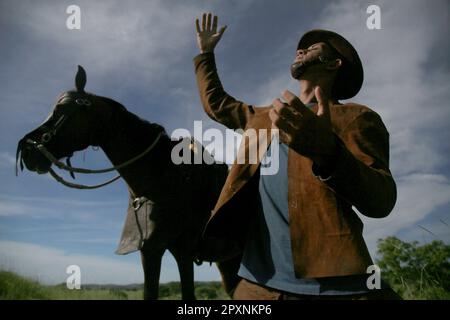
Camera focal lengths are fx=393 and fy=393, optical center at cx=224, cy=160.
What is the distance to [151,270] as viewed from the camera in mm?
3723

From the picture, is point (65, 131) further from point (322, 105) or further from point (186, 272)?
point (322, 105)

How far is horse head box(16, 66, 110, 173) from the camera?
379 centimetres

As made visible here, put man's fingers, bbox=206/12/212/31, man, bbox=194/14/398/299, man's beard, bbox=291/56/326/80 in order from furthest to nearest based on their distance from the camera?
man's fingers, bbox=206/12/212/31, man's beard, bbox=291/56/326/80, man, bbox=194/14/398/299

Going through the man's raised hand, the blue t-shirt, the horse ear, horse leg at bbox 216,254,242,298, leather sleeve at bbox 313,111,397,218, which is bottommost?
horse leg at bbox 216,254,242,298

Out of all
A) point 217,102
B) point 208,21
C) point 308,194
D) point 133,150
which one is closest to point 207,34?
point 208,21

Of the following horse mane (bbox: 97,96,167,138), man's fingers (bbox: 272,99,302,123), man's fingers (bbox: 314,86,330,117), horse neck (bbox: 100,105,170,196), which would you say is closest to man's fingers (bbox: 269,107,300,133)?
man's fingers (bbox: 272,99,302,123)

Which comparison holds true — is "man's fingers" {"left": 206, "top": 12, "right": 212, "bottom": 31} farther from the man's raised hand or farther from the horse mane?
the horse mane

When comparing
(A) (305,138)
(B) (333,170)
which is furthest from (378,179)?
(A) (305,138)

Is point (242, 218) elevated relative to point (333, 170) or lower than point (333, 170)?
lower

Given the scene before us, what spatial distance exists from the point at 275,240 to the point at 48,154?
2.73 m

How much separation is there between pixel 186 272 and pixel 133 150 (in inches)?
52.9
